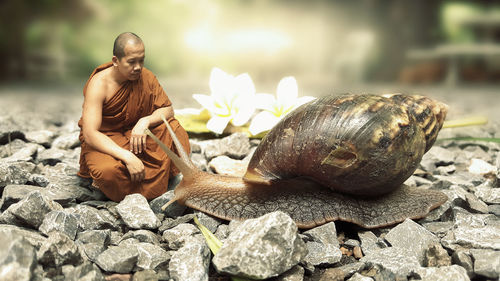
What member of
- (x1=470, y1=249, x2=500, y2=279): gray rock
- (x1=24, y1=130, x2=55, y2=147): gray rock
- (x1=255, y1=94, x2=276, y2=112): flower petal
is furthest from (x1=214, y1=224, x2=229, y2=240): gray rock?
(x1=24, y1=130, x2=55, y2=147): gray rock

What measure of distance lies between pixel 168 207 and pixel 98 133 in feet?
1.30

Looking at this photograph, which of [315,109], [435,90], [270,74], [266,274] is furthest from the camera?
[435,90]

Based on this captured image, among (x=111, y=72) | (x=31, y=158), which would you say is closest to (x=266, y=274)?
(x=111, y=72)

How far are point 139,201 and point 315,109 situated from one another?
2.42 feet

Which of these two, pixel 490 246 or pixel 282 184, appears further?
pixel 282 184

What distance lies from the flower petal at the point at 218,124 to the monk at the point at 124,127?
1.84 feet

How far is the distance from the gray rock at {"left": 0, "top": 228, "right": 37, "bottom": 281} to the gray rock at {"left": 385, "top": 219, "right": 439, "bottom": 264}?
3.61 feet

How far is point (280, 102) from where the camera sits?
254cm

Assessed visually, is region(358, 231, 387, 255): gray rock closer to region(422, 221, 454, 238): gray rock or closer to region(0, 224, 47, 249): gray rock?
region(422, 221, 454, 238): gray rock

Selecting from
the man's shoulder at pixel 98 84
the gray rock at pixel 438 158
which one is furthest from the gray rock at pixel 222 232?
the gray rock at pixel 438 158

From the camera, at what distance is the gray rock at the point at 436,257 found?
1396 mm

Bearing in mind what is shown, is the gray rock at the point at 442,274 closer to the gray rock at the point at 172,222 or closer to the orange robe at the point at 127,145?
the gray rock at the point at 172,222

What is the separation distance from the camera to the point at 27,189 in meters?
1.74

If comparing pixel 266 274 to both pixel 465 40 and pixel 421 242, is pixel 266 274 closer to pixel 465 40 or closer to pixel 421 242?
pixel 421 242
